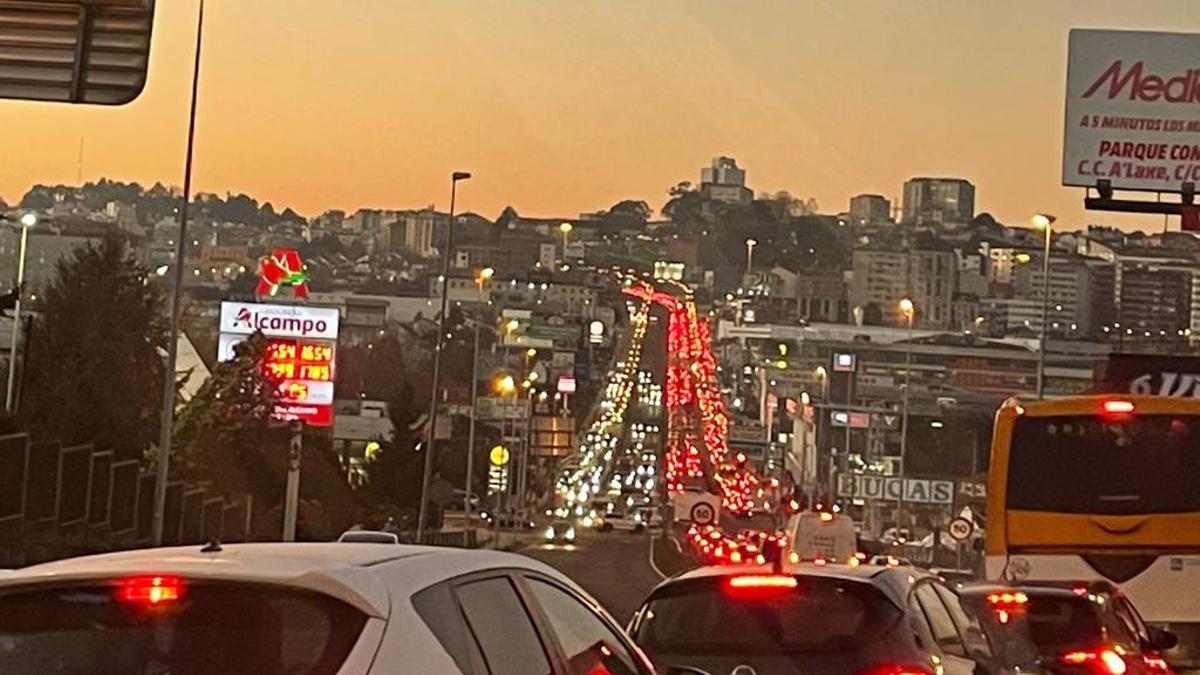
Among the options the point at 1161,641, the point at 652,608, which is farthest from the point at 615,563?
the point at 652,608

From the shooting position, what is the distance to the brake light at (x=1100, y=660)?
1570 centimetres

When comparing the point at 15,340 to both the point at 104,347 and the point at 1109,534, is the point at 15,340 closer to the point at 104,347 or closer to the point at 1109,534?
the point at 104,347

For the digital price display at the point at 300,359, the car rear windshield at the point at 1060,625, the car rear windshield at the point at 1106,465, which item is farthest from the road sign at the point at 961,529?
the car rear windshield at the point at 1060,625

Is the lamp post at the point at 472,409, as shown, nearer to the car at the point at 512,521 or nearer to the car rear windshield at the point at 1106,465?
the car at the point at 512,521

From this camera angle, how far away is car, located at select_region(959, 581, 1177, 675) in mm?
15734

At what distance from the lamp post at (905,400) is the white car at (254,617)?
55.4 m

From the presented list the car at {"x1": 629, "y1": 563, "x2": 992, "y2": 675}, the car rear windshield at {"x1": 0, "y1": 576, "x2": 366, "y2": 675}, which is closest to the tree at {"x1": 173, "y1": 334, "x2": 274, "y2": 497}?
the car at {"x1": 629, "y1": 563, "x2": 992, "y2": 675}

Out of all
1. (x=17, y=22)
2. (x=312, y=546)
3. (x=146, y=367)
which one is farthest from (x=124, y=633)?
(x=146, y=367)

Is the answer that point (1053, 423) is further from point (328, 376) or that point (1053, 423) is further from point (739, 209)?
A: point (739, 209)

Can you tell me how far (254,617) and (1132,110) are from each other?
37.2m

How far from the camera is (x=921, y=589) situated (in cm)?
1177

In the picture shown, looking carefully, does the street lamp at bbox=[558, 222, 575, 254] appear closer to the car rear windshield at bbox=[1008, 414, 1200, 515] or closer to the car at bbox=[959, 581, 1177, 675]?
the car rear windshield at bbox=[1008, 414, 1200, 515]

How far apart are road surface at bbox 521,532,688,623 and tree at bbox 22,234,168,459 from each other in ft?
33.6

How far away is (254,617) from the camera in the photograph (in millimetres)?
5887
